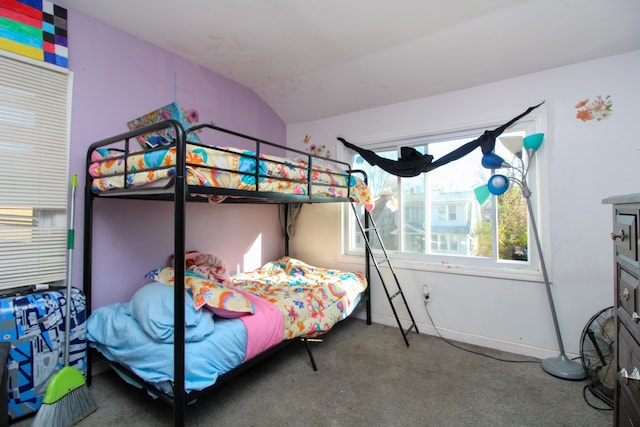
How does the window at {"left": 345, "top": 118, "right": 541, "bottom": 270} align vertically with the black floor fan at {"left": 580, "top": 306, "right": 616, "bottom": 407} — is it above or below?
above

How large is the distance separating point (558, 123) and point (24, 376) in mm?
3831

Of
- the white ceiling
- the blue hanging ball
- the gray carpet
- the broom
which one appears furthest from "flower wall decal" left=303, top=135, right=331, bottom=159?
the broom

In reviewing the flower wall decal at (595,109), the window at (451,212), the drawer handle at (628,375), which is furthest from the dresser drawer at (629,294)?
the flower wall decal at (595,109)

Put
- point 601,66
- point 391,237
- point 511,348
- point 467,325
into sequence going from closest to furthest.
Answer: point 601,66
point 511,348
point 467,325
point 391,237

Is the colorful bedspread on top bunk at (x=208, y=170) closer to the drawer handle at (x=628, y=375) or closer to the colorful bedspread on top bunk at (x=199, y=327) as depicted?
the colorful bedspread on top bunk at (x=199, y=327)

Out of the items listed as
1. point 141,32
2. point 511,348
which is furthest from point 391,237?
point 141,32

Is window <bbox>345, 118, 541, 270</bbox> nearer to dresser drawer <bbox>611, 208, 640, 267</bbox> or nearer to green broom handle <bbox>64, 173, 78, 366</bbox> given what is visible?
dresser drawer <bbox>611, 208, 640, 267</bbox>

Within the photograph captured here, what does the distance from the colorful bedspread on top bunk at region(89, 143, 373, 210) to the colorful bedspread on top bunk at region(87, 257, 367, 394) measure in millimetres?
626

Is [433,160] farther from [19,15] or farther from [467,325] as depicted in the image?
[19,15]

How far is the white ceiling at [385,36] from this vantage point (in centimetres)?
201

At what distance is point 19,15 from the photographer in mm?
1810

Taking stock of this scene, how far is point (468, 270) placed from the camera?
2.71m

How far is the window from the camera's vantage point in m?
2.61

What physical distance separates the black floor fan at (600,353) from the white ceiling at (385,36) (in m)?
1.84
